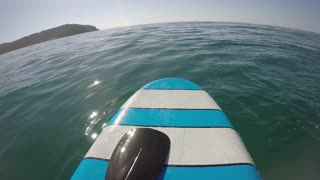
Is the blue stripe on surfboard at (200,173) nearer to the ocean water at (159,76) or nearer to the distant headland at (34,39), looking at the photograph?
the ocean water at (159,76)

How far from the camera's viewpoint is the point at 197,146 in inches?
68.2

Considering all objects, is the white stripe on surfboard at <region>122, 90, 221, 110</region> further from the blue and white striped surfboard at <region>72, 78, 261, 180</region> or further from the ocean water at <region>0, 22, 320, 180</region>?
the ocean water at <region>0, 22, 320, 180</region>

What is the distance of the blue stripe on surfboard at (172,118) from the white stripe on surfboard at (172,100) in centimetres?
11

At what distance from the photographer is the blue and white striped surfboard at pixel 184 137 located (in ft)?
4.94

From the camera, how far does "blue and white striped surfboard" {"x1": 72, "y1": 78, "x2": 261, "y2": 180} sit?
151 centimetres

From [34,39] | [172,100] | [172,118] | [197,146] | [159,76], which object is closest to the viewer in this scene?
[197,146]

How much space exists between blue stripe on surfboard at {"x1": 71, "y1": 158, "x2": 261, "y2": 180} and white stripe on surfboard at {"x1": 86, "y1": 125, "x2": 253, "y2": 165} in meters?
0.05

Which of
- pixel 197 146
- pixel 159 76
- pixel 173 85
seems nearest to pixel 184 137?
pixel 197 146

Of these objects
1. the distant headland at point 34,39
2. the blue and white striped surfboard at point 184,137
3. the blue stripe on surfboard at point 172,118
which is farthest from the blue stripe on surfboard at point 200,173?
the distant headland at point 34,39

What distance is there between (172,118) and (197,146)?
0.49 meters

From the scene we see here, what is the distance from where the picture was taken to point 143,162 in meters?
1.43

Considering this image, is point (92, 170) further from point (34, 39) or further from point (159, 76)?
point (34, 39)

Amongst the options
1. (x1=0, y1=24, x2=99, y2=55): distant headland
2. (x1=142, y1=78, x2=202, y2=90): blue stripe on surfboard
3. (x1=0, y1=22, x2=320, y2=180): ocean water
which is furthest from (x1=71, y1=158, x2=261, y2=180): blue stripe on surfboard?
(x1=0, y1=24, x2=99, y2=55): distant headland

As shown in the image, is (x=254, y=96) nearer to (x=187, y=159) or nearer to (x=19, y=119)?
(x=187, y=159)
